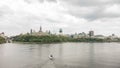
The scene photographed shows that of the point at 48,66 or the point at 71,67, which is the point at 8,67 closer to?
the point at 48,66

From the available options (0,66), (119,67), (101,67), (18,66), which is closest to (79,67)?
(101,67)

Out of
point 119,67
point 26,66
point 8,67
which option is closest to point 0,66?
point 8,67

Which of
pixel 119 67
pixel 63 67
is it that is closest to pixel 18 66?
pixel 63 67

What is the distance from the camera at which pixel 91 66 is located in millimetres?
64438

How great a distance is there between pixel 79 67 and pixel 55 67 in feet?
22.8

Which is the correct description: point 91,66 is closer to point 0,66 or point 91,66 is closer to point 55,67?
point 55,67

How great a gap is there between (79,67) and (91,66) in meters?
4.47

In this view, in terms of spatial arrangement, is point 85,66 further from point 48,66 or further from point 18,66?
point 18,66

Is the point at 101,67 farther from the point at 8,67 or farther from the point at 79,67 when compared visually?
the point at 8,67

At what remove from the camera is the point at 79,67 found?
204 ft

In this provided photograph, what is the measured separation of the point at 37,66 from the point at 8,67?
8.38 metres

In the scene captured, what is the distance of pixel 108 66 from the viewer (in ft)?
214

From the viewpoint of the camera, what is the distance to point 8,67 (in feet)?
205

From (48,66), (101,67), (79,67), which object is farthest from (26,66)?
(101,67)
